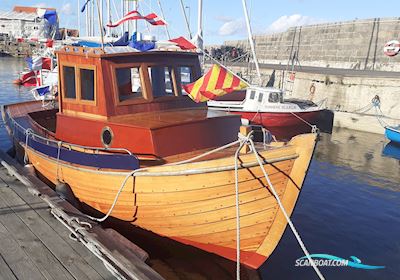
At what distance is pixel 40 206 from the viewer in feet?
22.3

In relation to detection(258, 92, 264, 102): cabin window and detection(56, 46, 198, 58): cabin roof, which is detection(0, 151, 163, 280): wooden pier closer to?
detection(56, 46, 198, 58): cabin roof

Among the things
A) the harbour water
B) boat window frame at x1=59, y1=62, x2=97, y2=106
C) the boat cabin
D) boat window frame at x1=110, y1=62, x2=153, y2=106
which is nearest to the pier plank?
the boat cabin

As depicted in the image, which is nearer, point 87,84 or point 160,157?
point 160,157

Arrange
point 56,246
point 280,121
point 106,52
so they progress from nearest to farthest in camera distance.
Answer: point 56,246 → point 106,52 → point 280,121

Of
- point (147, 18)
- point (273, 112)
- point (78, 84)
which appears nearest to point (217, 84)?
point (78, 84)

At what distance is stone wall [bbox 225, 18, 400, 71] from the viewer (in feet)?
97.3

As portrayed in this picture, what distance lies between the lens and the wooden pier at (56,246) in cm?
487

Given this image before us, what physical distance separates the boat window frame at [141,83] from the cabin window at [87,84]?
57cm

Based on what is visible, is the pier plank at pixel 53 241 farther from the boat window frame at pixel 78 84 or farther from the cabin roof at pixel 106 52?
the cabin roof at pixel 106 52

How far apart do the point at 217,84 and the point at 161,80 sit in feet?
5.86

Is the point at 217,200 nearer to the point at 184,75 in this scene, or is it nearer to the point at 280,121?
the point at 184,75

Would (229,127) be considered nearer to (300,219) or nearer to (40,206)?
(300,219)

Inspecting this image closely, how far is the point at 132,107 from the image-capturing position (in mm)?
7773

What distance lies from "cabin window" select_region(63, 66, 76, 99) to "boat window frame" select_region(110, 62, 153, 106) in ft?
4.12
